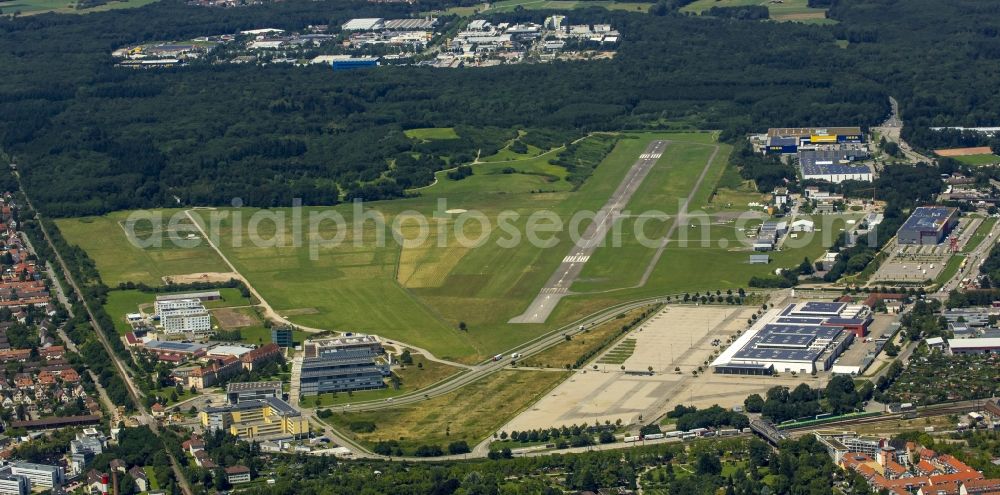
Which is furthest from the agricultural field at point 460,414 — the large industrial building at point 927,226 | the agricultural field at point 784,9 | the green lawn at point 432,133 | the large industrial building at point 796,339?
the agricultural field at point 784,9

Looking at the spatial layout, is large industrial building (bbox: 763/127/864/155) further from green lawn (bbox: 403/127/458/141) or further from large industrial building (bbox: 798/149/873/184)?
green lawn (bbox: 403/127/458/141)

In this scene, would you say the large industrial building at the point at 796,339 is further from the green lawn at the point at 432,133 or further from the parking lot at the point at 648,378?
the green lawn at the point at 432,133

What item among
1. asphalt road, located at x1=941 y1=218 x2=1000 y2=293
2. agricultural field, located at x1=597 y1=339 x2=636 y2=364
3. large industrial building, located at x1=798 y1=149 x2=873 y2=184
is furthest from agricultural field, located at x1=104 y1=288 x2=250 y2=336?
large industrial building, located at x1=798 y1=149 x2=873 y2=184

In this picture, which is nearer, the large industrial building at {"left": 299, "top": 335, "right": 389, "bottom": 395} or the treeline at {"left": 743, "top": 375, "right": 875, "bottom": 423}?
the treeline at {"left": 743, "top": 375, "right": 875, "bottom": 423}

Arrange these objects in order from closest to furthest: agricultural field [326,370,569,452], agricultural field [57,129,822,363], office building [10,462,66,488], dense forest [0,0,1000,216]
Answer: office building [10,462,66,488]
agricultural field [326,370,569,452]
agricultural field [57,129,822,363]
dense forest [0,0,1000,216]

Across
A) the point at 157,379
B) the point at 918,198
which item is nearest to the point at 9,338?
the point at 157,379

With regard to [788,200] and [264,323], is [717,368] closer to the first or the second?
[264,323]
